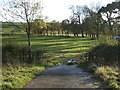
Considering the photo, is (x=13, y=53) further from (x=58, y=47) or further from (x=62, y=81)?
(x=58, y=47)

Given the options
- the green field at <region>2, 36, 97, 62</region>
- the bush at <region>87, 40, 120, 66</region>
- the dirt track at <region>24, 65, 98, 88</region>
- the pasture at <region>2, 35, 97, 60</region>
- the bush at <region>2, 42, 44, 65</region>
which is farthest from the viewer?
the green field at <region>2, 36, 97, 62</region>

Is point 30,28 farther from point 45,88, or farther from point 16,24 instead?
point 45,88

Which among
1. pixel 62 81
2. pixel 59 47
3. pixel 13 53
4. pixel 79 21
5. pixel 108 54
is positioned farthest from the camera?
pixel 79 21

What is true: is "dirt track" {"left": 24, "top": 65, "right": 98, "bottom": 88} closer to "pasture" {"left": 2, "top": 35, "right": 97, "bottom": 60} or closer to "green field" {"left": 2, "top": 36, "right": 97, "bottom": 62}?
"pasture" {"left": 2, "top": 35, "right": 97, "bottom": 60}

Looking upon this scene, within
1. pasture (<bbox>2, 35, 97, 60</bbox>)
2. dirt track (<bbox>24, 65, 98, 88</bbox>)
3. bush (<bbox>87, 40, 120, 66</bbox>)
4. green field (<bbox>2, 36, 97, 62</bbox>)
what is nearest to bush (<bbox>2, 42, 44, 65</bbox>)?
pasture (<bbox>2, 35, 97, 60</bbox>)

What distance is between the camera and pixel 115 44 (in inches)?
687

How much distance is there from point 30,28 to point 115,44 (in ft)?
38.3

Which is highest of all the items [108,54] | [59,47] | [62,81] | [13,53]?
[13,53]

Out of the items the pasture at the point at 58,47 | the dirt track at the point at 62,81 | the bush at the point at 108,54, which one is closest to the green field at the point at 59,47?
the pasture at the point at 58,47

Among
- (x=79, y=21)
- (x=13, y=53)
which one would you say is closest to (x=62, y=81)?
(x=13, y=53)

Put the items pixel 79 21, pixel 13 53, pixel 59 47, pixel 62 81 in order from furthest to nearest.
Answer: pixel 79 21 < pixel 59 47 < pixel 13 53 < pixel 62 81

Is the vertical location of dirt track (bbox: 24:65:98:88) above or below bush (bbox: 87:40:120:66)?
below

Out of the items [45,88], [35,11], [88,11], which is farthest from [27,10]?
[88,11]

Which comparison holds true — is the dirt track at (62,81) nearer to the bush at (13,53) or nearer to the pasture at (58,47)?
the bush at (13,53)
